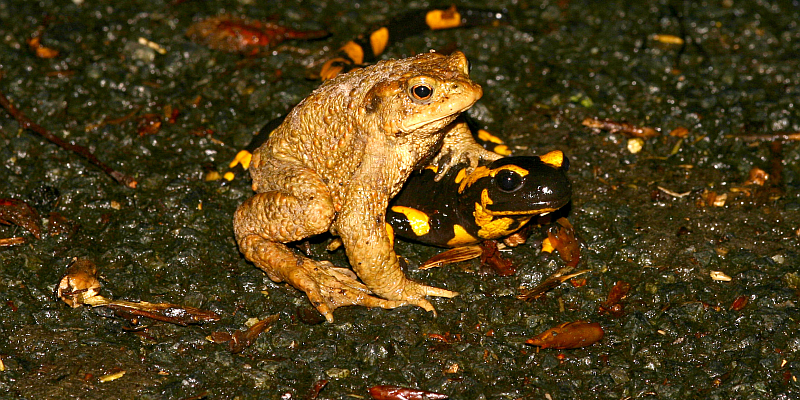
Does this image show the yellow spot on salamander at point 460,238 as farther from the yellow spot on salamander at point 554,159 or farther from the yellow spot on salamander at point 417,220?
the yellow spot on salamander at point 554,159

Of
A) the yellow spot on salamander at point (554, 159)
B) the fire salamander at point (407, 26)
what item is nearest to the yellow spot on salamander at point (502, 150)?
the yellow spot on salamander at point (554, 159)

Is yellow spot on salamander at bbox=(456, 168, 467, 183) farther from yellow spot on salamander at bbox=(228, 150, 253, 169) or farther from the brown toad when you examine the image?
yellow spot on salamander at bbox=(228, 150, 253, 169)

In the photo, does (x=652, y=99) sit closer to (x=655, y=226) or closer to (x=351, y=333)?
(x=655, y=226)

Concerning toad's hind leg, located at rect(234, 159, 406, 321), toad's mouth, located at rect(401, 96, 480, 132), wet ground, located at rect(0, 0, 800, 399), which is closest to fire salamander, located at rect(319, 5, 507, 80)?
wet ground, located at rect(0, 0, 800, 399)

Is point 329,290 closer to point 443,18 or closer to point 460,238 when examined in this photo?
point 460,238

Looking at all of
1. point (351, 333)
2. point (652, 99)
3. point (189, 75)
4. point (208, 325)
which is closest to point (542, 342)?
point (351, 333)
